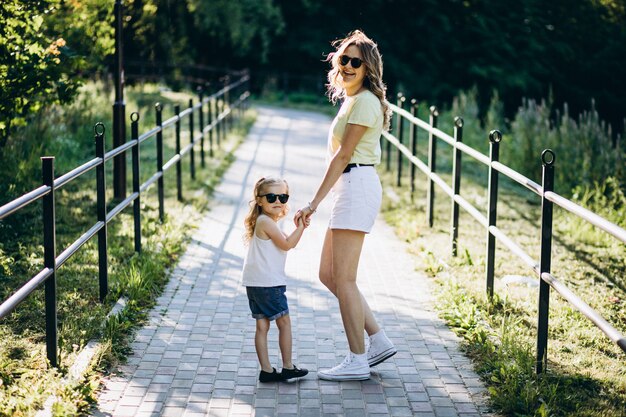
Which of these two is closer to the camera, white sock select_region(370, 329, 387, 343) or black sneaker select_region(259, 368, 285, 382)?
black sneaker select_region(259, 368, 285, 382)

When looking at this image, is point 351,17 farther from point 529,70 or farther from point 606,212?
point 606,212

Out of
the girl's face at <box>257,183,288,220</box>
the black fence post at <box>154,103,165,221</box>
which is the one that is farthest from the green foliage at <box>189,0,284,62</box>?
the girl's face at <box>257,183,288,220</box>

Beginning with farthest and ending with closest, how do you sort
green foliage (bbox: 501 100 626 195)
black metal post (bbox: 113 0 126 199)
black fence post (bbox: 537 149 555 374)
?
green foliage (bbox: 501 100 626 195) < black metal post (bbox: 113 0 126 199) < black fence post (bbox: 537 149 555 374)

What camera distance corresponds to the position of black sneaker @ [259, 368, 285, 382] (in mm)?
5234

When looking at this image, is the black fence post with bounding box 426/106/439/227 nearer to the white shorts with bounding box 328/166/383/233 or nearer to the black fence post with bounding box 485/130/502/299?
the black fence post with bounding box 485/130/502/299

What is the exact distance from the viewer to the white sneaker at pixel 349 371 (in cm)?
529

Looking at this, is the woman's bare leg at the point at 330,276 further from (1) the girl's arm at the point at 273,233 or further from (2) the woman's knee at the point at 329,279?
(1) the girl's arm at the point at 273,233

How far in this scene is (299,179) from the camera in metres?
13.0

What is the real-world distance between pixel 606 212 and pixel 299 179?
4477 millimetres

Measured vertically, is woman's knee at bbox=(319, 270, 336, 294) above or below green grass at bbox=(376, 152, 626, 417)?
above

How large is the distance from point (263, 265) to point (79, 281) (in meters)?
2.57

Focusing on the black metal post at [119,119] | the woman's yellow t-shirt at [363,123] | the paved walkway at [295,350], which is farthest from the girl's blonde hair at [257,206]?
the black metal post at [119,119]

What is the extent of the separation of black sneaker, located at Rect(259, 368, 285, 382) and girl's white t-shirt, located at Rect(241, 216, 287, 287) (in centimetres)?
53

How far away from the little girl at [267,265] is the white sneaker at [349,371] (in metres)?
0.22
